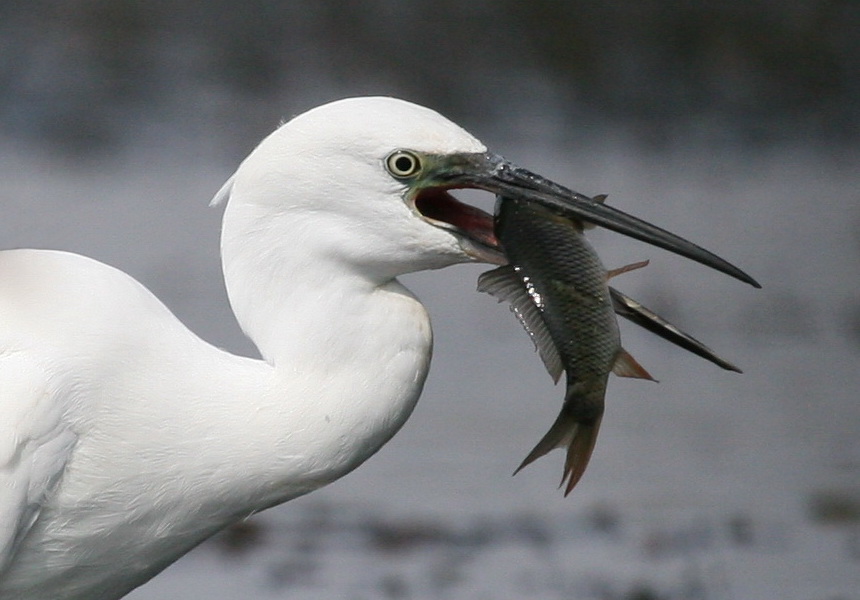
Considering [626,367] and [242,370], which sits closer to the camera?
[626,367]

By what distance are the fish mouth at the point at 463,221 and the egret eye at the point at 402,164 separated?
0.04m

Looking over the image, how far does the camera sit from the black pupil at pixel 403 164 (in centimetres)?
248

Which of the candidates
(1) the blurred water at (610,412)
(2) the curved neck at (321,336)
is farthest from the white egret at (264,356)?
(1) the blurred water at (610,412)

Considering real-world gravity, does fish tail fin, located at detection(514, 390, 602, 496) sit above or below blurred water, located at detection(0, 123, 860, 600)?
below

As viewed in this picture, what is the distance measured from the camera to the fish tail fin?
251 cm

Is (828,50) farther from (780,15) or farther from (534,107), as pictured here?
(534,107)

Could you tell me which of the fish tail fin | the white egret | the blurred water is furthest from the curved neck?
the blurred water

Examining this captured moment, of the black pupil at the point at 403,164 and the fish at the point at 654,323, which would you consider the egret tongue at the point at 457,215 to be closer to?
the black pupil at the point at 403,164

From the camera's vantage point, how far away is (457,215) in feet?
8.60

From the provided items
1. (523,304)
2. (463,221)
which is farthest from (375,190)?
(523,304)

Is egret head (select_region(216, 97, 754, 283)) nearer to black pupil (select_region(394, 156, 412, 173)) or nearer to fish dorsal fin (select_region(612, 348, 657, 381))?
black pupil (select_region(394, 156, 412, 173))

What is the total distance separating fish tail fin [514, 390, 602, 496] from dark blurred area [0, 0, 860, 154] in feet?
18.4

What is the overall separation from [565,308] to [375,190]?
1.13ft

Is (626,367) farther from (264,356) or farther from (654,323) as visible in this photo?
(264,356)
